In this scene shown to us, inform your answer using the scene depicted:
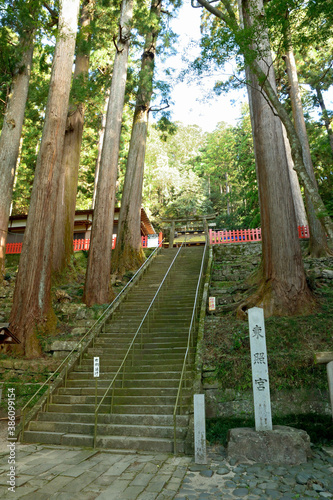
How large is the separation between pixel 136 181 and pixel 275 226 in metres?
7.54

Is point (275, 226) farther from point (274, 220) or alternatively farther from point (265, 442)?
point (265, 442)

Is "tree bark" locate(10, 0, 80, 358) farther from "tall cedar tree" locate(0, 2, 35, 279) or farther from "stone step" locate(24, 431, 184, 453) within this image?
"tall cedar tree" locate(0, 2, 35, 279)

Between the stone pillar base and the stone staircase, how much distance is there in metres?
0.85

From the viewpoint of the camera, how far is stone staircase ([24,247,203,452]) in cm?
511

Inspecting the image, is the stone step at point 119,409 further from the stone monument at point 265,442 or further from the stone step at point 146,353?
the stone step at point 146,353

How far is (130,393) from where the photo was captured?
20.2ft

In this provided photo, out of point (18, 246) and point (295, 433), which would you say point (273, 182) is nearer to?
point (295, 433)

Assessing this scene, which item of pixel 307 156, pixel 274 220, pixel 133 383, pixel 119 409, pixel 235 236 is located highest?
pixel 307 156

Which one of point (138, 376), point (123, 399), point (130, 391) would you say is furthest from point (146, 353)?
point (123, 399)

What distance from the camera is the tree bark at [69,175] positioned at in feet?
39.0

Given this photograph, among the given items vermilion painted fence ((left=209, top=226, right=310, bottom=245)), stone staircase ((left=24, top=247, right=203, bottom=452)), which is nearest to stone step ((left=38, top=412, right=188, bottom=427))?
stone staircase ((left=24, top=247, right=203, bottom=452))

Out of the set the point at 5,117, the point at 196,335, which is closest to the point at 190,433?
the point at 196,335

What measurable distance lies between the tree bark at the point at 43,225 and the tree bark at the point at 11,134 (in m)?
3.87

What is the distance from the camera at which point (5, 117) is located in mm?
12703
